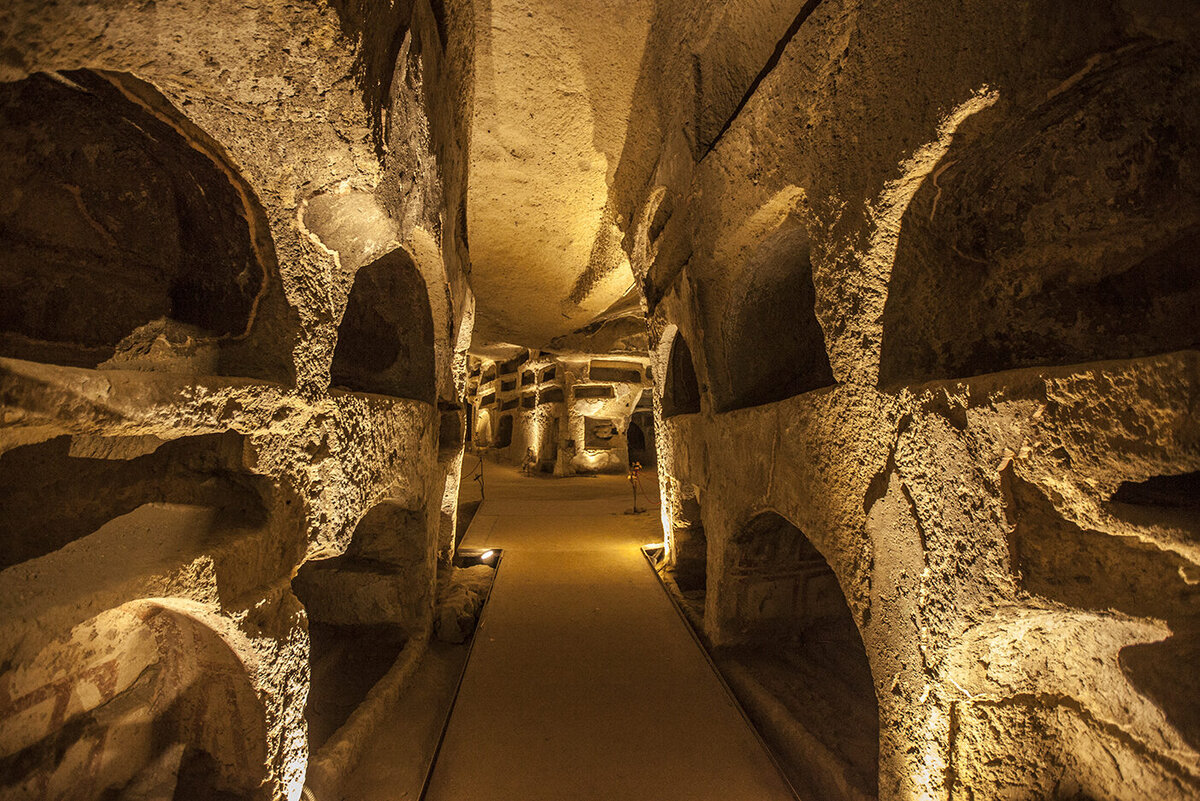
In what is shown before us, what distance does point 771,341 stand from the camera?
3.64 m

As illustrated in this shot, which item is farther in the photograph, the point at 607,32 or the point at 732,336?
the point at 607,32

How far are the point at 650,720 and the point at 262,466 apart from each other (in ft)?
8.59

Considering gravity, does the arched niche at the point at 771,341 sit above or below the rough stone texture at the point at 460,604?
above

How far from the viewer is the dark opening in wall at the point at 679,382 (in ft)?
17.5

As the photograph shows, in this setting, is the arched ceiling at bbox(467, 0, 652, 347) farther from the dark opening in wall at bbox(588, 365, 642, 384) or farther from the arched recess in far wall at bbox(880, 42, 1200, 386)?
the dark opening in wall at bbox(588, 365, 642, 384)

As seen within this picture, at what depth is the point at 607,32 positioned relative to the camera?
3.98 m

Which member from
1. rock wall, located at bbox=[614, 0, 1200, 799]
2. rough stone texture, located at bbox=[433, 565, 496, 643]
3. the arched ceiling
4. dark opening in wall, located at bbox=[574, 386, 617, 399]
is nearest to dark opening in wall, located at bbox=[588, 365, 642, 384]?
dark opening in wall, located at bbox=[574, 386, 617, 399]

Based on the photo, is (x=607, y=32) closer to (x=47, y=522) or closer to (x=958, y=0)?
(x=958, y=0)

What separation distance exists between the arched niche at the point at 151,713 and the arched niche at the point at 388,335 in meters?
1.57

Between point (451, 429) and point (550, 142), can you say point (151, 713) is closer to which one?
point (451, 429)

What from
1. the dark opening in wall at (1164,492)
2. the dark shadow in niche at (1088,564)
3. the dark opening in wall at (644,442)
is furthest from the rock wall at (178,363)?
the dark opening in wall at (644,442)

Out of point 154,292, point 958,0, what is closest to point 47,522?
point 154,292

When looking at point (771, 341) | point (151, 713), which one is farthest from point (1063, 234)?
point (151, 713)

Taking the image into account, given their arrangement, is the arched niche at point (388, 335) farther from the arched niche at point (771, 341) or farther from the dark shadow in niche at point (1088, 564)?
the dark shadow in niche at point (1088, 564)
